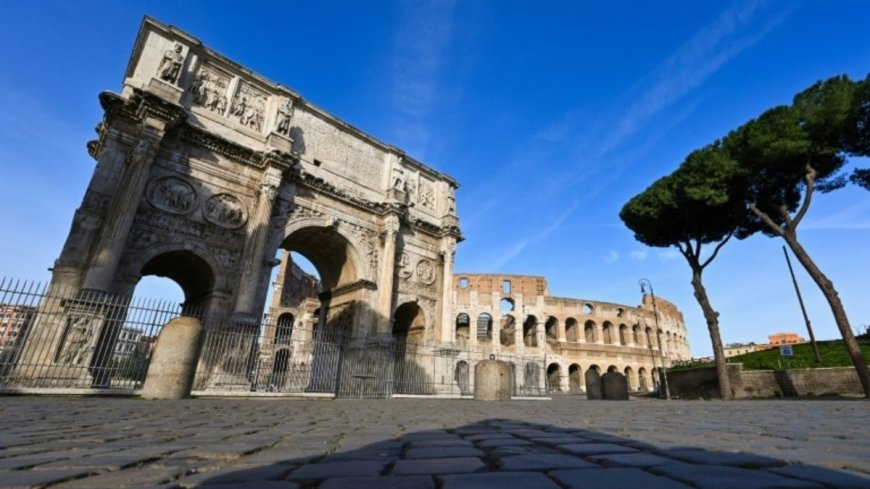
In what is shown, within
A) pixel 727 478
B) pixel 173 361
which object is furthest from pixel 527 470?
pixel 173 361

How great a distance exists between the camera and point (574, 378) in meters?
34.7

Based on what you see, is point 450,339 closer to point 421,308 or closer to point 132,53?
point 421,308

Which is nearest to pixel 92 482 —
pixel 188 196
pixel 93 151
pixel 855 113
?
pixel 188 196

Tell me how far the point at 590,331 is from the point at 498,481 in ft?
128

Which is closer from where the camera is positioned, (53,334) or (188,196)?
(53,334)

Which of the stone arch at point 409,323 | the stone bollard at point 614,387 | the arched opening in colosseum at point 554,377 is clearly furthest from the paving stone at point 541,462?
the arched opening in colosseum at point 554,377

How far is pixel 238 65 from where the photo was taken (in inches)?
558

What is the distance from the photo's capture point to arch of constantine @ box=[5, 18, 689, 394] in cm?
972

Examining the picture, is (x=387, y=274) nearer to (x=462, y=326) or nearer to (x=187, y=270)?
(x=187, y=270)

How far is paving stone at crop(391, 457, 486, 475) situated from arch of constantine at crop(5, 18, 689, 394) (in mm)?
10012

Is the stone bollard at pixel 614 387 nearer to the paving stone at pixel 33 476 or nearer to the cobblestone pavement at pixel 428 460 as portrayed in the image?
the cobblestone pavement at pixel 428 460

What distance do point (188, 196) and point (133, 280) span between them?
2777mm

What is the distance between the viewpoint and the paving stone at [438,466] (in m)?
1.50

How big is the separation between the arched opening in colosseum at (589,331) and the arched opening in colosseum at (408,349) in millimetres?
23658
